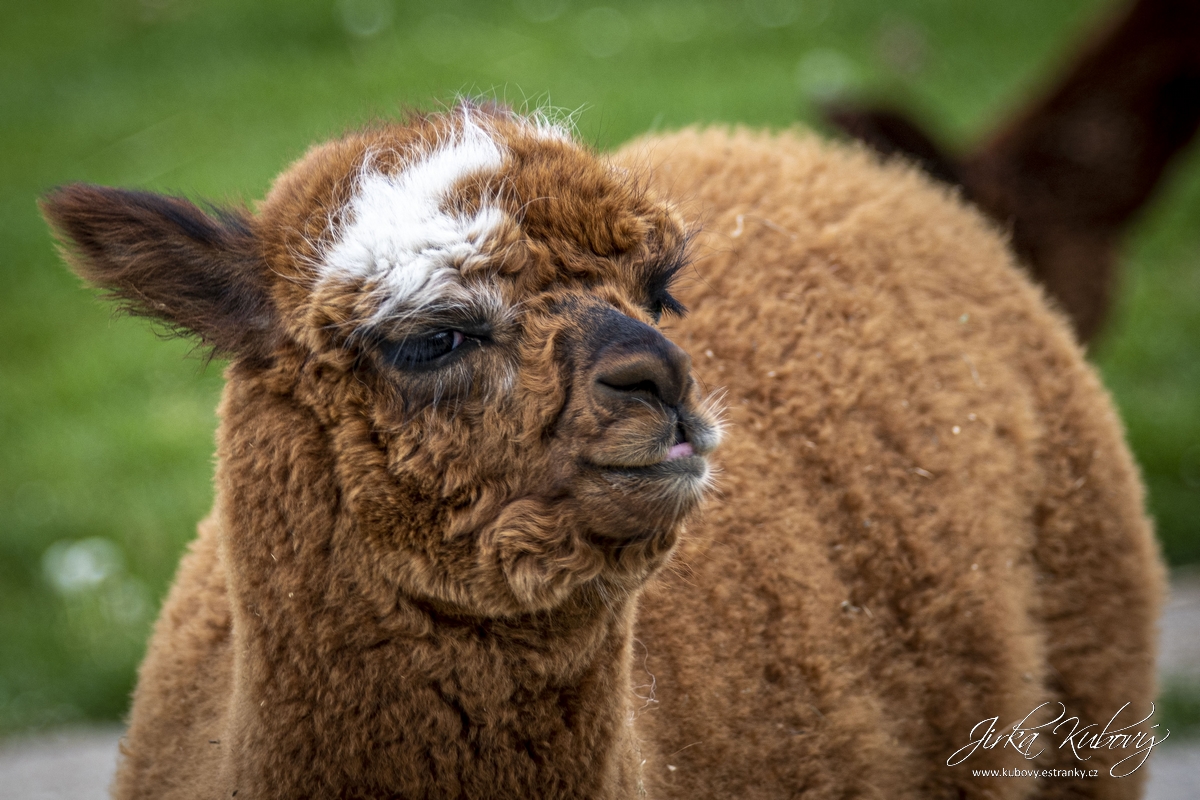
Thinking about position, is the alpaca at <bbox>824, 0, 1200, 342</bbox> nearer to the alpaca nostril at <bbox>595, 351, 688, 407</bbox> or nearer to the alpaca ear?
the alpaca nostril at <bbox>595, 351, 688, 407</bbox>

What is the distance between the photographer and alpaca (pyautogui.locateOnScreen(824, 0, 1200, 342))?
698 cm

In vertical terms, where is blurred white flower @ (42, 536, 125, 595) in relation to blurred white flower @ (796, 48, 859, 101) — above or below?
below

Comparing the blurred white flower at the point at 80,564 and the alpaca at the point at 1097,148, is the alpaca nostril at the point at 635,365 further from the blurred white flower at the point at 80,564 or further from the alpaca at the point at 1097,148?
the alpaca at the point at 1097,148

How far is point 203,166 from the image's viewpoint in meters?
10.6

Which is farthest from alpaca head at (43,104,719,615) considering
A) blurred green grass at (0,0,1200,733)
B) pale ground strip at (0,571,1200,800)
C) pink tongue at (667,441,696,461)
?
pale ground strip at (0,571,1200,800)

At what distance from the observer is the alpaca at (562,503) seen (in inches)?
88.7

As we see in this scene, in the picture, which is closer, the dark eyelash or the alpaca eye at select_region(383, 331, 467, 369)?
the alpaca eye at select_region(383, 331, 467, 369)

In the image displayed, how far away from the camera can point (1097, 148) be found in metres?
7.27

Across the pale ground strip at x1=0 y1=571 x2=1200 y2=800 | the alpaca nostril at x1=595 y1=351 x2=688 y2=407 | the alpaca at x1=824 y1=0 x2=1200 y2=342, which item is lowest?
the pale ground strip at x1=0 y1=571 x2=1200 y2=800

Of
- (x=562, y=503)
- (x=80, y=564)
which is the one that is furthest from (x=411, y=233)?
(x=80, y=564)

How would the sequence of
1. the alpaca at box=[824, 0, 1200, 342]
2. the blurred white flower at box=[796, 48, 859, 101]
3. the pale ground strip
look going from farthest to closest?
the blurred white flower at box=[796, 48, 859, 101] < the alpaca at box=[824, 0, 1200, 342] < the pale ground strip

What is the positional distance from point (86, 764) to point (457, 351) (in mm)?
3385

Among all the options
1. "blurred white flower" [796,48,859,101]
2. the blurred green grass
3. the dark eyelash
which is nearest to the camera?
the dark eyelash

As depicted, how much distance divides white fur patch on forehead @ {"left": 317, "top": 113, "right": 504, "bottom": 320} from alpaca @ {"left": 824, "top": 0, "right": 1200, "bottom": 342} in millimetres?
5219
